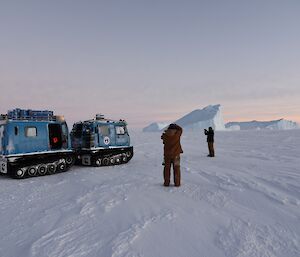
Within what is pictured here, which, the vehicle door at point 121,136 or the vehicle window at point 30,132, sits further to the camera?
the vehicle door at point 121,136

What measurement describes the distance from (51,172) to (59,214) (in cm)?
595

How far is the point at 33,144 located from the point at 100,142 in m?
3.13

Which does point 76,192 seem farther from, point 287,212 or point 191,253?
point 287,212

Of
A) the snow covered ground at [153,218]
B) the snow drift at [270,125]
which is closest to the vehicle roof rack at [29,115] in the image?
the snow covered ground at [153,218]

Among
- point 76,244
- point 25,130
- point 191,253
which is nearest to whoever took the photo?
point 191,253

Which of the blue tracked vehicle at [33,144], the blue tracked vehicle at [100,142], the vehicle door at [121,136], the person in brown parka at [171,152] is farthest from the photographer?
the vehicle door at [121,136]

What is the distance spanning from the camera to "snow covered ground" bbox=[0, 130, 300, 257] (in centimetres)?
436

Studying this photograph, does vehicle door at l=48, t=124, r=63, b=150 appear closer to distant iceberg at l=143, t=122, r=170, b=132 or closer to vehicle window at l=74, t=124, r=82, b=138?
vehicle window at l=74, t=124, r=82, b=138

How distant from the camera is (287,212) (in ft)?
19.0

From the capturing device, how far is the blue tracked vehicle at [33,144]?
1054cm

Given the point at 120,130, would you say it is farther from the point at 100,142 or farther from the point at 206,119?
the point at 206,119

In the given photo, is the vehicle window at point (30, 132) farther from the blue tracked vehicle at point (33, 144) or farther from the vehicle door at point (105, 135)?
the vehicle door at point (105, 135)

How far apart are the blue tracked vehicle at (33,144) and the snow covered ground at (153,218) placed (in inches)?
56.2

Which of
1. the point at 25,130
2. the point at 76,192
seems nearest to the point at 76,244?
the point at 76,192
